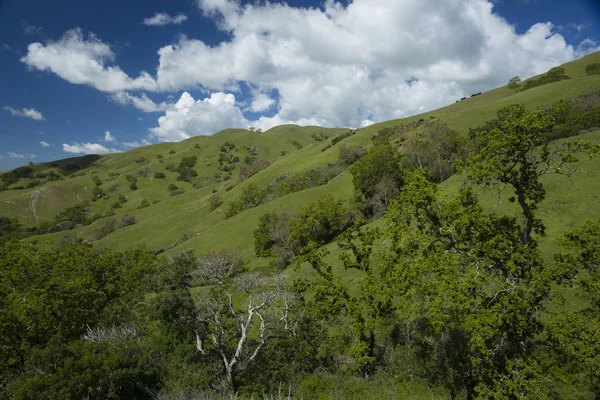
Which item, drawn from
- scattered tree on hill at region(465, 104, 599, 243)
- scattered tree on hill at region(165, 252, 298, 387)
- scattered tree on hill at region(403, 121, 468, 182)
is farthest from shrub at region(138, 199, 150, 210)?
scattered tree on hill at region(465, 104, 599, 243)

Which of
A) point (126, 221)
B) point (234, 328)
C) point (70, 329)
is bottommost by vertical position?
point (234, 328)

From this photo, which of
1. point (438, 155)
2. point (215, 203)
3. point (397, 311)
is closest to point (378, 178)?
point (438, 155)

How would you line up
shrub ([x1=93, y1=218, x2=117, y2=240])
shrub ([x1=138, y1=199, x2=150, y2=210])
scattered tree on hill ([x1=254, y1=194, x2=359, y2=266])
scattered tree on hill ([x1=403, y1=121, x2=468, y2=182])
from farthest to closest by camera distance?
shrub ([x1=138, y1=199, x2=150, y2=210]) → shrub ([x1=93, y1=218, x2=117, y2=240]) → scattered tree on hill ([x1=403, y1=121, x2=468, y2=182]) → scattered tree on hill ([x1=254, y1=194, x2=359, y2=266])

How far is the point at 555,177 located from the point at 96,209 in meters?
192

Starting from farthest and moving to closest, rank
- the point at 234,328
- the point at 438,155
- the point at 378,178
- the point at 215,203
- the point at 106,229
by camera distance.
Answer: the point at 106,229
the point at 215,203
the point at 378,178
the point at 438,155
the point at 234,328

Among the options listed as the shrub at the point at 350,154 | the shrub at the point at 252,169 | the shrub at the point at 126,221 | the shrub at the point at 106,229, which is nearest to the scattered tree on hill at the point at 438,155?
the shrub at the point at 350,154

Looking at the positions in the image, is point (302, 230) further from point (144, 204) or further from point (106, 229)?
point (144, 204)

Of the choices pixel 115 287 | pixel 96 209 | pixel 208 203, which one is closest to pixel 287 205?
pixel 115 287

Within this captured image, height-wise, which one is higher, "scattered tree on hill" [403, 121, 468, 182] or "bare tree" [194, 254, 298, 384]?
"scattered tree on hill" [403, 121, 468, 182]

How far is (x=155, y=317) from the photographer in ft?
87.9

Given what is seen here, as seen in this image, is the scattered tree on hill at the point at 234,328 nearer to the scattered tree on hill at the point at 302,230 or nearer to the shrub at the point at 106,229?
the scattered tree on hill at the point at 302,230

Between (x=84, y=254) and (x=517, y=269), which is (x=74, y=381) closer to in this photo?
(x=517, y=269)

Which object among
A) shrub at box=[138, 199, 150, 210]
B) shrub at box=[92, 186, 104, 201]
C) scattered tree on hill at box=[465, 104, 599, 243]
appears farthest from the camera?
shrub at box=[92, 186, 104, 201]

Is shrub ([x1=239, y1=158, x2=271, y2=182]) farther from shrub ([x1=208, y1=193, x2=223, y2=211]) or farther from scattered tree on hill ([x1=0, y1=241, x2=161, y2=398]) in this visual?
scattered tree on hill ([x1=0, y1=241, x2=161, y2=398])
